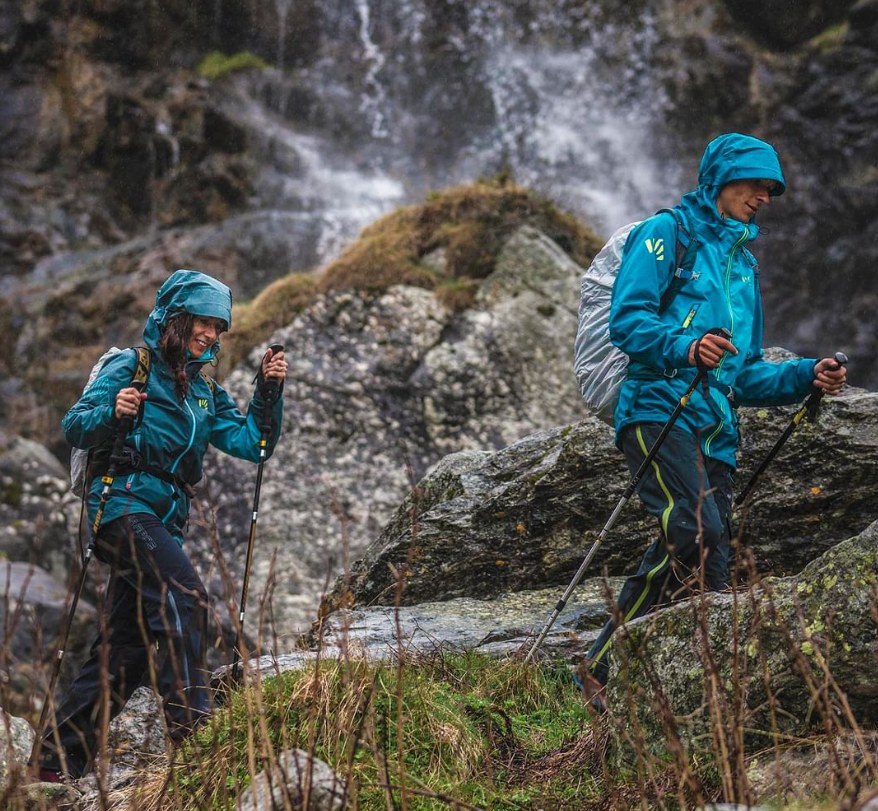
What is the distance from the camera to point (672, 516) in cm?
418

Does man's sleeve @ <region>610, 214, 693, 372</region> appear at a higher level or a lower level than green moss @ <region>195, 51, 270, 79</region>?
lower

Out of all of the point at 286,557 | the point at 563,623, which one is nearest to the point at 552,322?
the point at 286,557

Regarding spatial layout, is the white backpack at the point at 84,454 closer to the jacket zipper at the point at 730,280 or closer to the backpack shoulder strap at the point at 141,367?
the backpack shoulder strap at the point at 141,367

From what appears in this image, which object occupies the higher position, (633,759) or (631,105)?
(631,105)

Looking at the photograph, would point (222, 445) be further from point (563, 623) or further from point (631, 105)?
point (631, 105)

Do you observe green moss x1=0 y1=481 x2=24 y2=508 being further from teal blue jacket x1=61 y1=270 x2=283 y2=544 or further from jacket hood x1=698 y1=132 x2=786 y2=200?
jacket hood x1=698 y1=132 x2=786 y2=200

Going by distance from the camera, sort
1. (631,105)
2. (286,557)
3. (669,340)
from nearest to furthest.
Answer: (669,340)
(286,557)
(631,105)

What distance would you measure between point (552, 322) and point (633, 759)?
730cm

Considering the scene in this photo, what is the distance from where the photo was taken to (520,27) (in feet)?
80.8

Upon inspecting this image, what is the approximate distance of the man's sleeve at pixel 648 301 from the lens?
4145 millimetres

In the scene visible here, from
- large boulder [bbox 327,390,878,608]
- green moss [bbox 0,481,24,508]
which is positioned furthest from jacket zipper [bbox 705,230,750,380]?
green moss [bbox 0,481,24,508]

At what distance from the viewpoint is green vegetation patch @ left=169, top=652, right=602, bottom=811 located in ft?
11.3

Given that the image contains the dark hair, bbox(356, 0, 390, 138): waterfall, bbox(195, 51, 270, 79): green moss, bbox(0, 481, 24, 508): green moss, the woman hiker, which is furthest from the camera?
bbox(195, 51, 270, 79): green moss

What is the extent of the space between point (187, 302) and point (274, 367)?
0.65m
